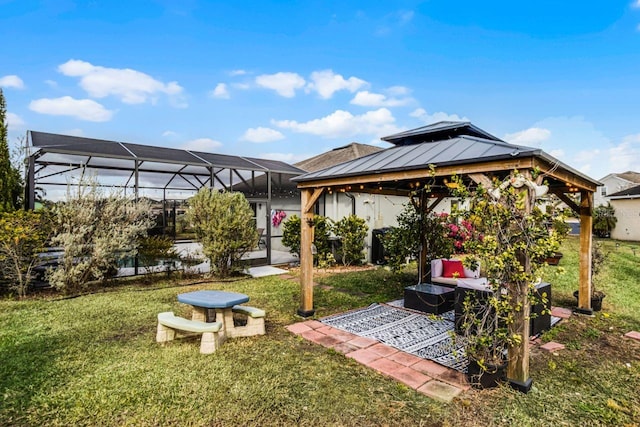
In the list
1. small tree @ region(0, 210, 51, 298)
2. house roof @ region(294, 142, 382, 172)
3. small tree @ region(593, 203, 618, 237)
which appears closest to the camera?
small tree @ region(0, 210, 51, 298)

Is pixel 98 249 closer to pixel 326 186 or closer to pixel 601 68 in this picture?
pixel 326 186

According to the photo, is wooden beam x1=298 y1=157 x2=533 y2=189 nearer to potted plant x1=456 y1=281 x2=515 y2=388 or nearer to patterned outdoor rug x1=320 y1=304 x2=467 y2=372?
potted plant x1=456 y1=281 x2=515 y2=388

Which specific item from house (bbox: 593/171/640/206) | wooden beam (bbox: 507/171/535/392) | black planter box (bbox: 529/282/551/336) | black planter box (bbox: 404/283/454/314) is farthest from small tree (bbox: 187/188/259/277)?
house (bbox: 593/171/640/206)

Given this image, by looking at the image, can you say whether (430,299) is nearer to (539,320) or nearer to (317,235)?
(539,320)

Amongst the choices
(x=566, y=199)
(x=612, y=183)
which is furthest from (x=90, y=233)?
(x=612, y=183)

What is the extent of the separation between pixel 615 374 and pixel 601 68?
10796 mm

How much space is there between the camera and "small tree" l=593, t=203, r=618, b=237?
19.0 m

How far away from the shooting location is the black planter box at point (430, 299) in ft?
19.3

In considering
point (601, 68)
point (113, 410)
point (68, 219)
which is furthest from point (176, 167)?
point (601, 68)

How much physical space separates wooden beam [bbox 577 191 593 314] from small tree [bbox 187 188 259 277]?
705 cm

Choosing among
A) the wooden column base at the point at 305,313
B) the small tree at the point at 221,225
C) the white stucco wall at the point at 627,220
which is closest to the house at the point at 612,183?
the white stucco wall at the point at 627,220

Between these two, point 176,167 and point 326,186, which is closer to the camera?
point 326,186

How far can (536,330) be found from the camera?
4.82 meters

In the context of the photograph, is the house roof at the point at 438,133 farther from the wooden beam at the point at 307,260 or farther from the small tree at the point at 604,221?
the small tree at the point at 604,221
